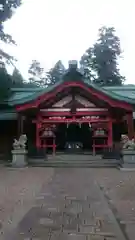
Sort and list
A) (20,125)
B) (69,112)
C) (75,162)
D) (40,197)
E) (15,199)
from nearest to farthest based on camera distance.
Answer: (15,199) < (40,197) < (75,162) < (20,125) < (69,112)

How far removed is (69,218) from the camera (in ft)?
15.5

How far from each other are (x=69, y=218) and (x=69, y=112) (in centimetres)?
997

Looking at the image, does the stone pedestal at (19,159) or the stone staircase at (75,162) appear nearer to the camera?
the stone pedestal at (19,159)

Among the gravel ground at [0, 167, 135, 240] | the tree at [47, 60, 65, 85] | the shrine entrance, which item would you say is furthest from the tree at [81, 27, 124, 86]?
the gravel ground at [0, 167, 135, 240]

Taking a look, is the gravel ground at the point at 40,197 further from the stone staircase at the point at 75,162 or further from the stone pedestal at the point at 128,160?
the stone staircase at the point at 75,162

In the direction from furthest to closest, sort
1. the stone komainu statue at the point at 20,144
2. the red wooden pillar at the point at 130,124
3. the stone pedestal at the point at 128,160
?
the red wooden pillar at the point at 130,124 → the stone komainu statue at the point at 20,144 → the stone pedestal at the point at 128,160

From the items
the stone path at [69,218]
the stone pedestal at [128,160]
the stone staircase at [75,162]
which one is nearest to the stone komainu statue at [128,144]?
the stone pedestal at [128,160]

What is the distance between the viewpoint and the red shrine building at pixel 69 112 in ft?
44.0

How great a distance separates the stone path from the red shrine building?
6.95 m

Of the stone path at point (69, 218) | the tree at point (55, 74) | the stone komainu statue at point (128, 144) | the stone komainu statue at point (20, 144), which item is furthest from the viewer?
the tree at point (55, 74)

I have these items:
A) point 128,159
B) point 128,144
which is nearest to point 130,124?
point 128,144

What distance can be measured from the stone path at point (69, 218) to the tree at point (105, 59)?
116ft

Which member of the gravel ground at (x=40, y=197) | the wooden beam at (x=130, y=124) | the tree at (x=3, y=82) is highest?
the tree at (x=3, y=82)

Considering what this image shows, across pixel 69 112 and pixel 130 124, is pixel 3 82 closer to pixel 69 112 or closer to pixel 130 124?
pixel 69 112
